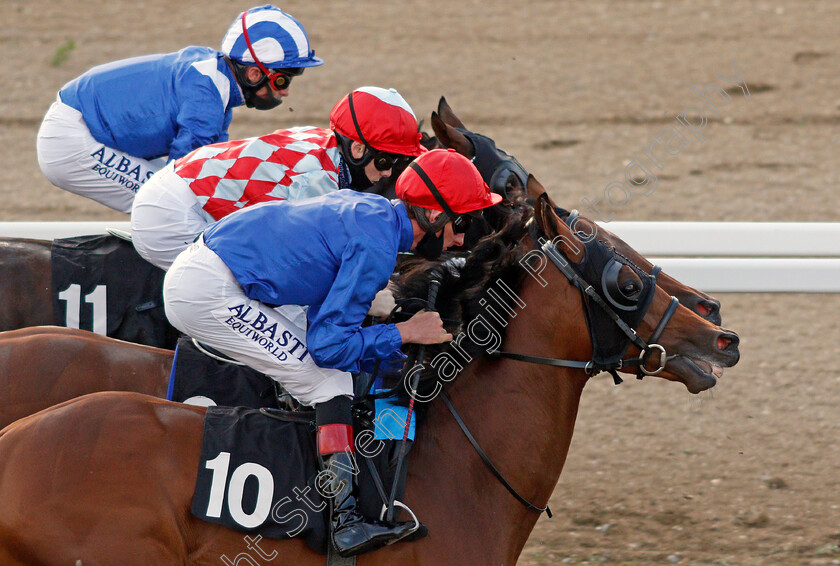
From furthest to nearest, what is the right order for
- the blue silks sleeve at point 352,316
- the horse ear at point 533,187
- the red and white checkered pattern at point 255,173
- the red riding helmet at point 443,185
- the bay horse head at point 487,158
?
the red and white checkered pattern at point 255,173 → the bay horse head at point 487,158 → the horse ear at point 533,187 → the red riding helmet at point 443,185 → the blue silks sleeve at point 352,316

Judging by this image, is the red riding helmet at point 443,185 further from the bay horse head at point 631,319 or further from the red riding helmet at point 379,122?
the red riding helmet at point 379,122

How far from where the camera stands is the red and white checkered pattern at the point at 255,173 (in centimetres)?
398

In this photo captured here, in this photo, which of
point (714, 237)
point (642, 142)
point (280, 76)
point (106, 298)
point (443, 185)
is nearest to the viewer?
point (443, 185)

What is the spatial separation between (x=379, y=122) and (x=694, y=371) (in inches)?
60.5

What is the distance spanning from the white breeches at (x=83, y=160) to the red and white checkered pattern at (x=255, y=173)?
2.73 ft

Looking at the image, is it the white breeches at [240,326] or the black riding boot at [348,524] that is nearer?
the black riding boot at [348,524]

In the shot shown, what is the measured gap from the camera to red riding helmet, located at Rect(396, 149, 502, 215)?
3.10 m

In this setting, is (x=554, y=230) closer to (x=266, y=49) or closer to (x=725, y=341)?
(x=725, y=341)

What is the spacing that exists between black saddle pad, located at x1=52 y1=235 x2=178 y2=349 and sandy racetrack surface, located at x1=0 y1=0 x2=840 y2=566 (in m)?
1.85

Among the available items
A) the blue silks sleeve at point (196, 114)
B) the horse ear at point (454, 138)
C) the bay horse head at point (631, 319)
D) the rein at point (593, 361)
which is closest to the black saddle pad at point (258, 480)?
the rein at point (593, 361)

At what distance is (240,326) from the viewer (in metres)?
3.22

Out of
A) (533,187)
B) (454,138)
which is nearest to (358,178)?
(454,138)

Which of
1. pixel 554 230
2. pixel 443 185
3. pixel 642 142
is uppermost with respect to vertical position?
pixel 443 185

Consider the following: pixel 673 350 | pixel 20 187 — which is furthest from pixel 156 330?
pixel 20 187
